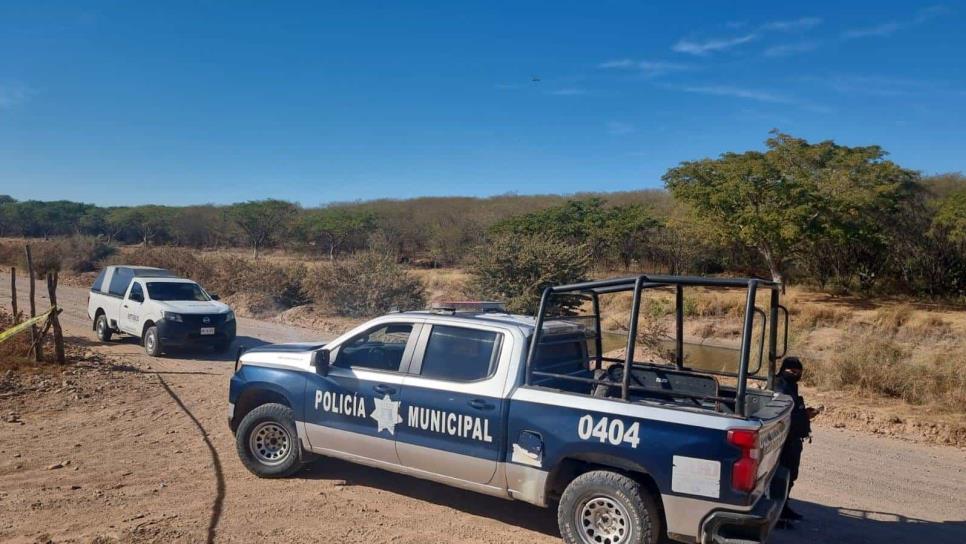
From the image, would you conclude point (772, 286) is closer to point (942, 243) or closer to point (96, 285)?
point (96, 285)

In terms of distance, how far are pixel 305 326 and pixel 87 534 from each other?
14.9 meters

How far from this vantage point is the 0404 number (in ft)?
15.9

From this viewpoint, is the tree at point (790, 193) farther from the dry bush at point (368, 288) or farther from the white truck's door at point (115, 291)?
the white truck's door at point (115, 291)

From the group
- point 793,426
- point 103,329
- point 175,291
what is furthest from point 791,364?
point 103,329

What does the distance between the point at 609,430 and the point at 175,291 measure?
510 inches

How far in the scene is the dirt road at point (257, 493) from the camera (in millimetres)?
5543

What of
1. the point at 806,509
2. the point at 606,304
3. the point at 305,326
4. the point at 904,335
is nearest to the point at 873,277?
the point at 904,335

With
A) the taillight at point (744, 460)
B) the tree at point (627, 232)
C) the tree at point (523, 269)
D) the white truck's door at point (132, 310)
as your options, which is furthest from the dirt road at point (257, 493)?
the tree at point (627, 232)

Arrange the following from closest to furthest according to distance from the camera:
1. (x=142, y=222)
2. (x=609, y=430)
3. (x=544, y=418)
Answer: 1. (x=609, y=430)
2. (x=544, y=418)
3. (x=142, y=222)

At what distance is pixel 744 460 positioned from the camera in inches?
177

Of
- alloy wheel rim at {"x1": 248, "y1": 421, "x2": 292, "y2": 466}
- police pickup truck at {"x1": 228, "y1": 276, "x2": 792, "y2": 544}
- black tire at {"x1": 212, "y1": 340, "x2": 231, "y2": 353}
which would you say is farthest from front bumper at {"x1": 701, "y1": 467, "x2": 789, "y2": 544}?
black tire at {"x1": 212, "y1": 340, "x2": 231, "y2": 353}

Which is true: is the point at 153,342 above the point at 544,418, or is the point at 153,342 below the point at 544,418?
below

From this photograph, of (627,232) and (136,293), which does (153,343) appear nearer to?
(136,293)

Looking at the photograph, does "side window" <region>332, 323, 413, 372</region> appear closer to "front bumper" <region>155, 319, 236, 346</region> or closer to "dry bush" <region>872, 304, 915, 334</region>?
"front bumper" <region>155, 319, 236, 346</region>
